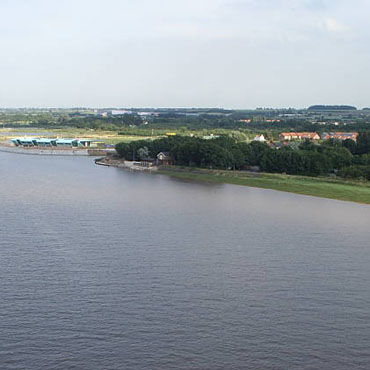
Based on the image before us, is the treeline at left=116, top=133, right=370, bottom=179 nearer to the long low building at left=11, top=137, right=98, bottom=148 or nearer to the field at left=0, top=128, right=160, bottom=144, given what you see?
the long low building at left=11, top=137, right=98, bottom=148

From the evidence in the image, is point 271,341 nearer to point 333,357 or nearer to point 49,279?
point 333,357

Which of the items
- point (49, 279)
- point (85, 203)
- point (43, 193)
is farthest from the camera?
point (43, 193)

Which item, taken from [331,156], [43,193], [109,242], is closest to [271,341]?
[109,242]

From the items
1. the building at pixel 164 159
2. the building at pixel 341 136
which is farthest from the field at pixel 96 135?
the building at pixel 164 159

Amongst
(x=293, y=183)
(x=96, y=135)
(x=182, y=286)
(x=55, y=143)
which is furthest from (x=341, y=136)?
(x=182, y=286)

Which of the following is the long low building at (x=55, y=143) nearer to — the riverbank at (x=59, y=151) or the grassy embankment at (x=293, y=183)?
the riverbank at (x=59, y=151)
